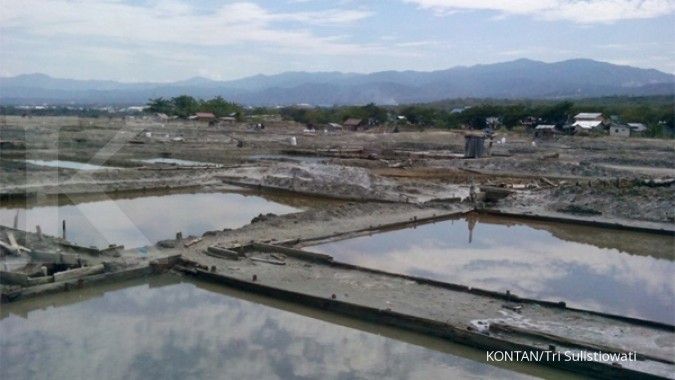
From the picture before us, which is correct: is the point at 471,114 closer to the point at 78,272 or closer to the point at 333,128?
the point at 333,128

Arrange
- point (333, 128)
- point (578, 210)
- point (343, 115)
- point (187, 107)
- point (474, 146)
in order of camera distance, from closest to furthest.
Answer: point (578, 210), point (474, 146), point (333, 128), point (343, 115), point (187, 107)

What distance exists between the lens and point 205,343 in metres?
8.25

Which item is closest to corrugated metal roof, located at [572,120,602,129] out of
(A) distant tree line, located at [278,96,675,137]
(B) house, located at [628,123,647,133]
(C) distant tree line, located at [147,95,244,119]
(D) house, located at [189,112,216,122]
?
(B) house, located at [628,123,647,133]

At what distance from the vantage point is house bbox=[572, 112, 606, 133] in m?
49.0

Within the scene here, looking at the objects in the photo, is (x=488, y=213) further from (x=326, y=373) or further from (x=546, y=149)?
(x=546, y=149)

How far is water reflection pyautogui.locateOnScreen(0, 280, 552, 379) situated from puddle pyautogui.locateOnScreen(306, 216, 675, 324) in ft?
10.6

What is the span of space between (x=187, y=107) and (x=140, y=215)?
53976 mm

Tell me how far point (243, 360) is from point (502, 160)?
24.0 m

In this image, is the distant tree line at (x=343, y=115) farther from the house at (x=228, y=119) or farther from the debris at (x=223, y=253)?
the debris at (x=223, y=253)

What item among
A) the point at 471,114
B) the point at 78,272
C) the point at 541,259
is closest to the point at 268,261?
the point at 78,272

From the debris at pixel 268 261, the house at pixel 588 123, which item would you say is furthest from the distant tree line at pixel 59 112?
the debris at pixel 268 261

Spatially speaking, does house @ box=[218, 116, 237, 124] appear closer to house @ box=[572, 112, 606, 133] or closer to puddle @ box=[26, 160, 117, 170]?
puddle @ box=[26, 160, 117, 170]

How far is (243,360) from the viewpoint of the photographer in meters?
7.82

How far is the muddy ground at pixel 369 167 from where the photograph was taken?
757 inches
